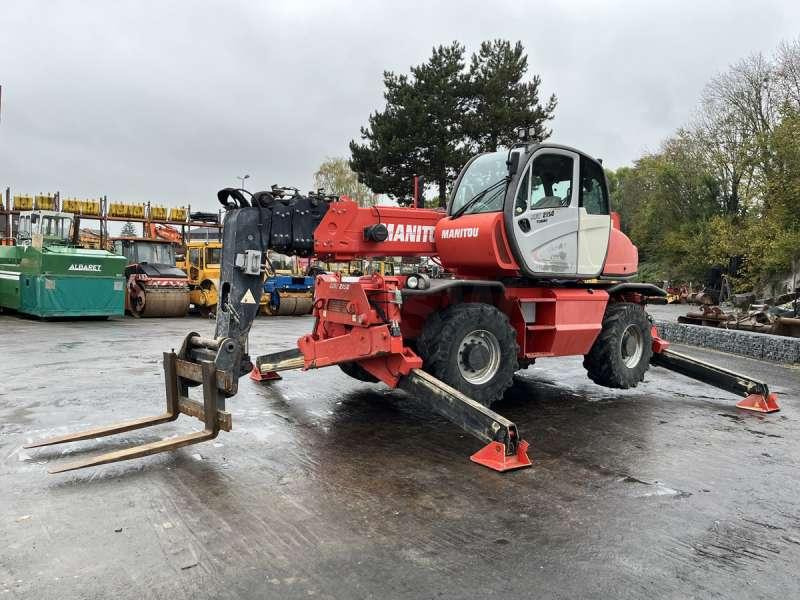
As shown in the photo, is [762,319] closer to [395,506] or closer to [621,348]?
[621,348]

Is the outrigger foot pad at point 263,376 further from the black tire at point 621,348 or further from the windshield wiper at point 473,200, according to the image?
the black tire at point 621,348

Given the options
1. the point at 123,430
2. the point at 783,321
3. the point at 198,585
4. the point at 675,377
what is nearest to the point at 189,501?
the point at 198,585

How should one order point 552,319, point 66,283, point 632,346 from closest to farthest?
point 552,319, point 632,346, point 66,283

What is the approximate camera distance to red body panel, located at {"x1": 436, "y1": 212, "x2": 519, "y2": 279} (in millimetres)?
6695

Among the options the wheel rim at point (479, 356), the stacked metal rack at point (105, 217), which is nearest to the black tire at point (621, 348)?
the wheel rim at point (479, 356)

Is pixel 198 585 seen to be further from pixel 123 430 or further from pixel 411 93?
pixel 411 93

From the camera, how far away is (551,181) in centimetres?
726

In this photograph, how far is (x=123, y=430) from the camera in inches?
213

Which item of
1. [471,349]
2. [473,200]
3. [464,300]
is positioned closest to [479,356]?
[471,349]

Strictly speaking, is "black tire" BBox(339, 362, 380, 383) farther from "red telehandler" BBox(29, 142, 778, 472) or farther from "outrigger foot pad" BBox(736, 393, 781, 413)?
"outrigger foot pad" BBox(736, 393, 781, 413)

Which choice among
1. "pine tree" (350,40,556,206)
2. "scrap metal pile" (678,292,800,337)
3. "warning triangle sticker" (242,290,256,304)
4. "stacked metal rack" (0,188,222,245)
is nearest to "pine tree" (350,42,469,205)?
"pine tree" (350,40,556,206)

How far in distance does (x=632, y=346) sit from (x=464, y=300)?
282 centimetres

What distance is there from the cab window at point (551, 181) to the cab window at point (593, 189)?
246 mm

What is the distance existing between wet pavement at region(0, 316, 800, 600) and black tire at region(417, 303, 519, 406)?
48 centimetres
